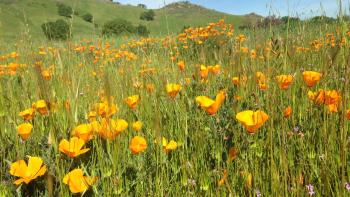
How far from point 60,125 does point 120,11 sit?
2339 inches

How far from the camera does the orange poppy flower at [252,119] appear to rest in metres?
1.39

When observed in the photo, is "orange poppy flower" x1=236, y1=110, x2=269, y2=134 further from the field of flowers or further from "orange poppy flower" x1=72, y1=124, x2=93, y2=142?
"orange poppy flower" x1=72, y1=124, x2=93, y2=142

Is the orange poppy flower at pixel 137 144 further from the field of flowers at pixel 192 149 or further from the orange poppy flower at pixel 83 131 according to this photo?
the orange poppy flower at pixel 83 131

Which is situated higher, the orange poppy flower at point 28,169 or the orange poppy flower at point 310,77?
the orange poppy flower at point 310,77

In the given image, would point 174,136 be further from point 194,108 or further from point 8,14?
point 8,14

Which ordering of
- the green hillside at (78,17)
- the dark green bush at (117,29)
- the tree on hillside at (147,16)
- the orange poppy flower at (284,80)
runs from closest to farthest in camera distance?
1. the orange poppy flower at (284,80)
2. the dark green bush at (117,29)
3. the green hillside at (78,17)
4. the tree on hillside at (147,16)

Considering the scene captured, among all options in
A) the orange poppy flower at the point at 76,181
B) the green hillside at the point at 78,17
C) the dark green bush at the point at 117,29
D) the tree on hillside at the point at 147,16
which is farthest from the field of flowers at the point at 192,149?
the tree on hillside at the point at 147,16

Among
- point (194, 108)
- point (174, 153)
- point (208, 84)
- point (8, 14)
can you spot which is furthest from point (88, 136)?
point (8, 14)

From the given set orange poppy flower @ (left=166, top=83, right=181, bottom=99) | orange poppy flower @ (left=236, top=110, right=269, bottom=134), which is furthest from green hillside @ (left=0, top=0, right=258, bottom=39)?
orange poppy flower @ (left=236, top=110, right=269, bottom=134)

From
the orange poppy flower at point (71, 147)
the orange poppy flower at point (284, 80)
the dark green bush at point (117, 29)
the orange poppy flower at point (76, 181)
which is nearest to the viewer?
the orange poppy flower at point (76, 181)

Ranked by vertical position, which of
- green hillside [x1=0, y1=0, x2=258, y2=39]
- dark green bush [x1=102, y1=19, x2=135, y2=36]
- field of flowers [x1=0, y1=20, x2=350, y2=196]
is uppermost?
green hillside [x1=0, y1=0, x2=258, y2=39]

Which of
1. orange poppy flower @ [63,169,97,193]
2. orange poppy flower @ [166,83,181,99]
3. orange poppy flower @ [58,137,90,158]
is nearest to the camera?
orange poppy flower @ [63,169,97,193]

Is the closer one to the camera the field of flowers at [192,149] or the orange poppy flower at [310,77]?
the field of flowers at [192,149]

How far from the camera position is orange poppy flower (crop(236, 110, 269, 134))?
139 cm
